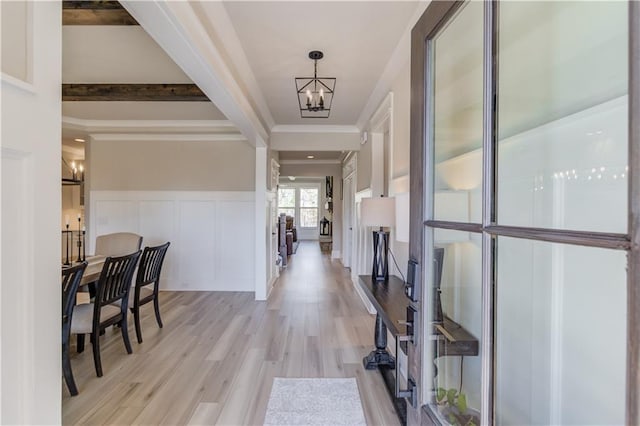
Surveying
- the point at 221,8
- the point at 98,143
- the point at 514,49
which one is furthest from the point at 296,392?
the point at 98,143

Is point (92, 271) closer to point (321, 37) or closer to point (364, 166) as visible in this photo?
point (321, 37)

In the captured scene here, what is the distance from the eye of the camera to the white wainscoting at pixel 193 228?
5.45 metres

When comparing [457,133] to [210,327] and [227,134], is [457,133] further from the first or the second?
[227,134]

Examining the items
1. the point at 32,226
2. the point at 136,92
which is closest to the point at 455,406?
the point at 32,226

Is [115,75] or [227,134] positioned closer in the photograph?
[115,75]

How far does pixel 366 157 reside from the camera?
4.95 m

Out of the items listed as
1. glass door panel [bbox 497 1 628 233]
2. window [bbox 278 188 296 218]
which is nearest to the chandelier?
glass door panel [bbox 497 1 628 233]

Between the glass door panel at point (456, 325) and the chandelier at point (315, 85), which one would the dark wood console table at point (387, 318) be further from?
the chandelier at point (315, 85)

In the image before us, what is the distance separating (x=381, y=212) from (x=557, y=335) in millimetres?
1876

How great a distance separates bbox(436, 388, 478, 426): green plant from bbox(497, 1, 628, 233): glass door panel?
2.06ft

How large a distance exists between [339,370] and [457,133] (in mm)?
2267

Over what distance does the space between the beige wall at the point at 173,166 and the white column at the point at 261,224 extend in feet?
2.04

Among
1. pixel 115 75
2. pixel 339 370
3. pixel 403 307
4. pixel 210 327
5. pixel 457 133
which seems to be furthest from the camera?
pixel 210 327

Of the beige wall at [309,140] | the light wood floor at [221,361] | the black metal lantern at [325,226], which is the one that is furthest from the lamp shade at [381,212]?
the black metal lantern at [325,226]
